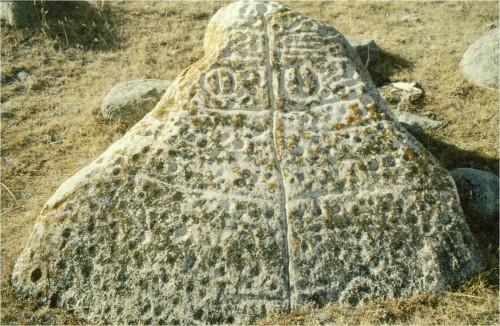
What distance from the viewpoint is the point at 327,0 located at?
29.9 feet

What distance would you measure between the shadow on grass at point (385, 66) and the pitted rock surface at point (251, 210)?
Answer: 3023 millimetres

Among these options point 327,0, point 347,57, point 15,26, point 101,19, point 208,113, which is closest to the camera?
point 208,113

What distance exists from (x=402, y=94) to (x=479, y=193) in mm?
Answer: 2330

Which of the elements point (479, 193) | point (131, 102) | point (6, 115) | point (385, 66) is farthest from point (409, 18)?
point (6, 115)

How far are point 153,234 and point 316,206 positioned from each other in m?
1.25

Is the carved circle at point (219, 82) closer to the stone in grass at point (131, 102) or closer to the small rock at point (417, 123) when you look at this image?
the stone in grass at point (131, 102)

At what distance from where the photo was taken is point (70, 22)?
7.54 metres

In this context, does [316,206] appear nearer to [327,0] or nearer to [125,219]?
[125,219]

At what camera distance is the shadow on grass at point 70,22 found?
7227 millimetres

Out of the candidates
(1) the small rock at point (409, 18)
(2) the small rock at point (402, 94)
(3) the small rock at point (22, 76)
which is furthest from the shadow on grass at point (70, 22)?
(1) the small rock at point (409, 18)

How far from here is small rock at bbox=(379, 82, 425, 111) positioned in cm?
601

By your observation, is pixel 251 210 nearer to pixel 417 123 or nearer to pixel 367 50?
pixel 417 123

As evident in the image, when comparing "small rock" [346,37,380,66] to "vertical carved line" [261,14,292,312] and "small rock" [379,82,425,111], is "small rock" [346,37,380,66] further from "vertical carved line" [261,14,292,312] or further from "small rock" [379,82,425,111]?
"vertical carved line" [261,14,292,312]

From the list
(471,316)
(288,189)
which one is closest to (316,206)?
(288,189)
